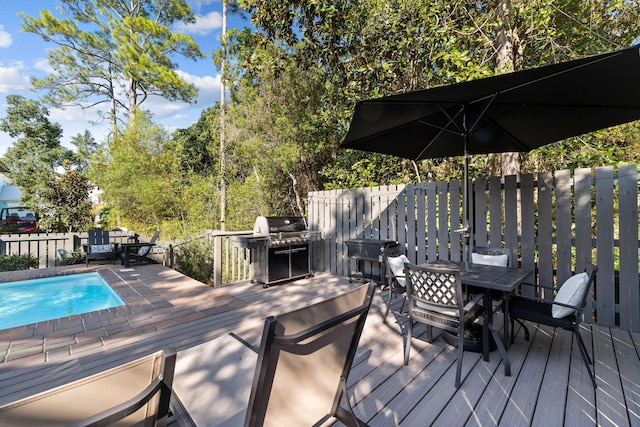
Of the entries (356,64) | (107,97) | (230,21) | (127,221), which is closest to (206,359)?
(356,64)

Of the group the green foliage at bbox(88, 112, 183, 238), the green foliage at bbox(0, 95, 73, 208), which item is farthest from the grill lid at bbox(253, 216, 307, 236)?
the green foliage at bbox(0, 95, 73, 208)

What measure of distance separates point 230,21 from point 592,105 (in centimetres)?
1137

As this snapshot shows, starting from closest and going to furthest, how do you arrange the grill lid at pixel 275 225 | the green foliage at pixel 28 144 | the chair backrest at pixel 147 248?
the grill lid at pixel 275 225
the chair backrest at pixel 147 248
the green foliage at pixel 28 144

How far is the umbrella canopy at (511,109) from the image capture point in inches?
76.4

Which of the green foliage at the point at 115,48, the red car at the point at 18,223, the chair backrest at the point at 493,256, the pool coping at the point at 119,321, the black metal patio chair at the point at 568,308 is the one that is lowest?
the pool coping at the point at 119,321

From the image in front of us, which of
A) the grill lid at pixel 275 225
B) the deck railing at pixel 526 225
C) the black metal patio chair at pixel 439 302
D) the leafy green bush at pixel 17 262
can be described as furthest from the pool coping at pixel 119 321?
the black metal patio chair at pixel 439 302

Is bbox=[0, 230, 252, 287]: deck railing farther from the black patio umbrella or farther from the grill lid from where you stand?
the black patio umbrella

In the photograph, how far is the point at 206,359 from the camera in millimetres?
1774

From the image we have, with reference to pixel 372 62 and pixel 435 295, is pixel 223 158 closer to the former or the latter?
pixel 372 62

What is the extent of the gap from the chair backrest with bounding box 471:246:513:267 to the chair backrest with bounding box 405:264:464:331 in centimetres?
140

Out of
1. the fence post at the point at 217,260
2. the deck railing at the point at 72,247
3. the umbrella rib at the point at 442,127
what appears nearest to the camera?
the umbrella rib at the point at 442,127

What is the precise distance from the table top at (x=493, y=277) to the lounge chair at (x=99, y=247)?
7270mm

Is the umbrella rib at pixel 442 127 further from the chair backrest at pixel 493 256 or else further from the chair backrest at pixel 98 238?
the chair backrest at pixel 98 238

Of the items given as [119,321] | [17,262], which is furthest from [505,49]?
[17,262]
